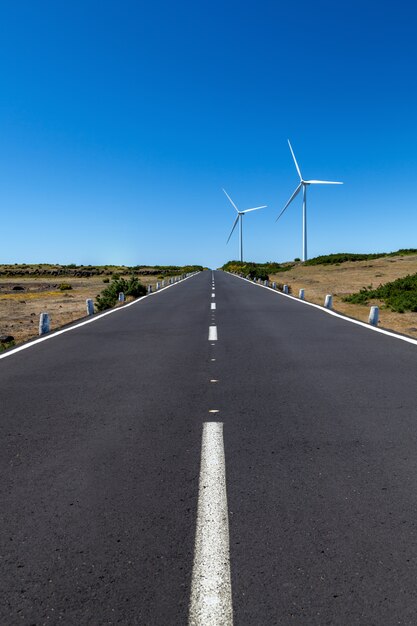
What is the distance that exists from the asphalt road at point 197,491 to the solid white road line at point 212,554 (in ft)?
0.13

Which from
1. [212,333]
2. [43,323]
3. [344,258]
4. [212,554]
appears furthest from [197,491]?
[344,258]

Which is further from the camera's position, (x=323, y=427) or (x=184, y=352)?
(x=184, y=352)

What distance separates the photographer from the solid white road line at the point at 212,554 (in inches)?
93.5

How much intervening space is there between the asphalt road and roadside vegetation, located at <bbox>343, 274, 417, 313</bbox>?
13055 mm

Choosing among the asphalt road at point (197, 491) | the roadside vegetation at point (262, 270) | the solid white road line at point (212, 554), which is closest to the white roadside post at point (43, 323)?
the asphalt road at point (197, 491)

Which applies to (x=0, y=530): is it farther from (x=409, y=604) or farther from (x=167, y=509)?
(x=409, y=604)

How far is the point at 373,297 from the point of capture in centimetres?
2547

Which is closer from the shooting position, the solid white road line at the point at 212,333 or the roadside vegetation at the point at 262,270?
the solid white road line at the point at 212,333

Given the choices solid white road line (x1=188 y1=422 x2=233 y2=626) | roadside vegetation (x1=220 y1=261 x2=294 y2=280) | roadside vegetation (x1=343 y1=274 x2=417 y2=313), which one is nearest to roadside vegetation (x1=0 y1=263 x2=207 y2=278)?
roadside vegetation (x1=220 y1=261 x2=294 y2=280)

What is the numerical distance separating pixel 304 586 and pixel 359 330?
11014 mm

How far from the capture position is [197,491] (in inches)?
143

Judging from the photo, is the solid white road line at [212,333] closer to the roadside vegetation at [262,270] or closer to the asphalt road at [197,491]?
the asphalt road at [197,491]

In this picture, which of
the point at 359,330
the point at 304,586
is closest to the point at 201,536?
the point at 304,586

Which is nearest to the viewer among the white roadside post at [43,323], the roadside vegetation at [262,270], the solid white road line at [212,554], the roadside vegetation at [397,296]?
the solid white road line at [212,554]
